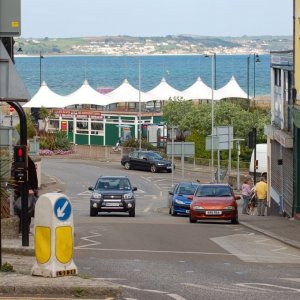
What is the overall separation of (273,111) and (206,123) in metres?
29.6

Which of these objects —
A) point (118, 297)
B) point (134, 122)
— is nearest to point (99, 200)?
point (118, 297)

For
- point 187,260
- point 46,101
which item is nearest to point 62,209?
point 187,260

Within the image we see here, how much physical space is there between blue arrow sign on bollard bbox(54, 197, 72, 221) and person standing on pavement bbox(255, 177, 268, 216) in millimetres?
24742

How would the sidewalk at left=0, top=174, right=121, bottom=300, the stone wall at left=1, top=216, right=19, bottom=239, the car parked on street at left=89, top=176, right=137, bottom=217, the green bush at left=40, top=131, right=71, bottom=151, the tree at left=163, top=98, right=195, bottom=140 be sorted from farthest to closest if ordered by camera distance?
1. the tree at left=163, top=98, right=195, bottom=140
2. the green bush at left=40, top=131, right=71, bottom=151
3. the car parked on street at left=89, top=176, right=137, bottom=217
4. the stone wall at left=1, top=216, right=19, bottom=239
5. the sidewalk at left=0, top=174, right=121, bottom=300

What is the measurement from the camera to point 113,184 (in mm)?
40031

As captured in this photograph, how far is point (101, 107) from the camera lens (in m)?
93.6

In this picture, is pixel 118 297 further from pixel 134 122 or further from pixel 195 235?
pixel 134 122

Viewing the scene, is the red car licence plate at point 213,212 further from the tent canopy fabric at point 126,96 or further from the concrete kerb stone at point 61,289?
the tent canopy fabric at point 126,96

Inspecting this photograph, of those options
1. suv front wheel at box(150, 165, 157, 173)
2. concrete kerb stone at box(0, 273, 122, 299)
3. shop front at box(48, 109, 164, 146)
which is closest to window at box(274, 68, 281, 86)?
suv front wheel at box(150, 165, 157, 173)

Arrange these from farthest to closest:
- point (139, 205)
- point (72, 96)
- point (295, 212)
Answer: point (72, 96)
point (139, 205)
point (295, 212)

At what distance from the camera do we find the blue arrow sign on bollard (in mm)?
14945

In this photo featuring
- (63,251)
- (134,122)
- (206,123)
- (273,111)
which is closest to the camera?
(63,251)

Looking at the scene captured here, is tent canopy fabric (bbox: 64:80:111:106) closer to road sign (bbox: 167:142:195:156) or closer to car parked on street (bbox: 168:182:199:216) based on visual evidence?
road sign (bbox: 167:142:195:156)

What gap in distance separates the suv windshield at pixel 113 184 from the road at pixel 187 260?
4.53 m
